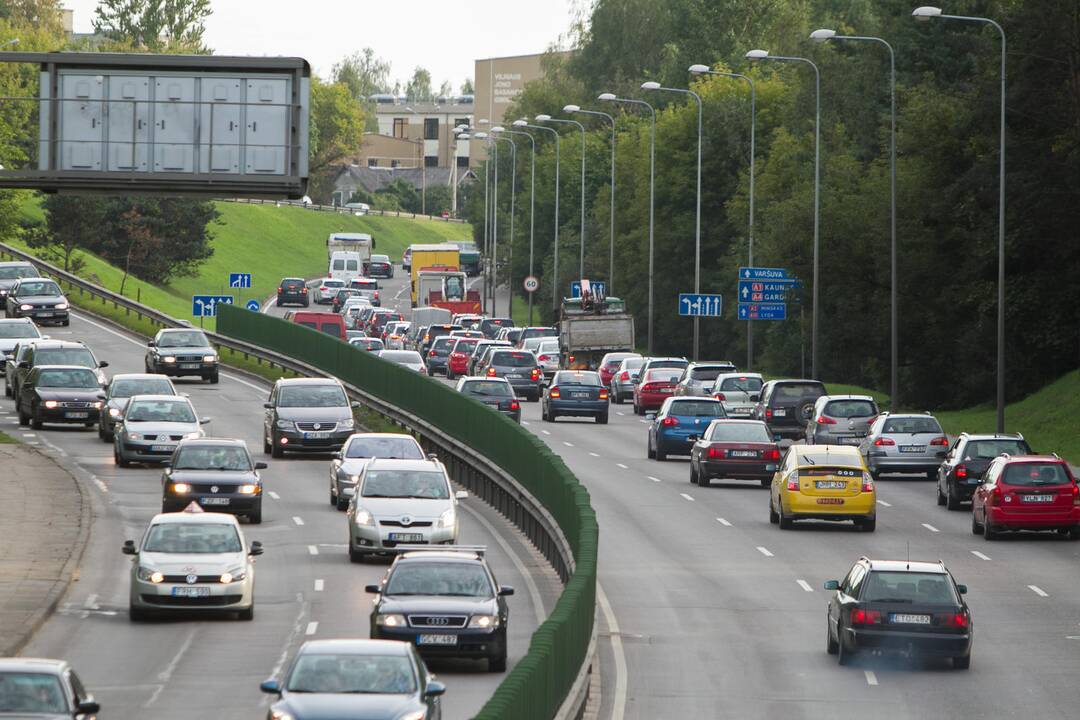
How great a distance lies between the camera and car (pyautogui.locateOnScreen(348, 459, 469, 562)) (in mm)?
32312

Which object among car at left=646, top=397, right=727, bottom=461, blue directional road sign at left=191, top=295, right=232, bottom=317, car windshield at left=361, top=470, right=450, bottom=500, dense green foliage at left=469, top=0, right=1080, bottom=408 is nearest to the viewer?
car windshield at left=361, top=470, right=450, bottom=500

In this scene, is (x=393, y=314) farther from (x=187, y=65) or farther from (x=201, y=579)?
(x=201, y=579)

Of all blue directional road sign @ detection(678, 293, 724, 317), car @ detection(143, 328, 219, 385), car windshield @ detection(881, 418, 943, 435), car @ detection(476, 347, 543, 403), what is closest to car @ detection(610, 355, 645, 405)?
car @ detection(476, 347, 543, 403)

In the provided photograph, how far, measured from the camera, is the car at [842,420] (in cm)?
4834

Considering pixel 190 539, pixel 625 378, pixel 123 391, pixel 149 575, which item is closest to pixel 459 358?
pixel 625 378

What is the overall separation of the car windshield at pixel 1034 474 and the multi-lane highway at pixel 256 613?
7975 mm

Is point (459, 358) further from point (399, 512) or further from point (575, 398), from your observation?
point (399, 512)

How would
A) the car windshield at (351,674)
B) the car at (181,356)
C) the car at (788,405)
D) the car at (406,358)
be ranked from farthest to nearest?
the car at (406,358) < the car at (181,356) < the car at (788,405) < the car windshield at (351,674)


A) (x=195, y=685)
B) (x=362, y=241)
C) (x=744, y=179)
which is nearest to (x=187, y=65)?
(x=195, y=685)

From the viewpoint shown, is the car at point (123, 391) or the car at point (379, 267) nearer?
the car at point (123, 391)

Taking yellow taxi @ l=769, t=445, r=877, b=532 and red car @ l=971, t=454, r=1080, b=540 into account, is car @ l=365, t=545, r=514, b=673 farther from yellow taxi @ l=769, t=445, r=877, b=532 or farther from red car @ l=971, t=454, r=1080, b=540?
red car @ l=971, t=454, r=1080, b=540

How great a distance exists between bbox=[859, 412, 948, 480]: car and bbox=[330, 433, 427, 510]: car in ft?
37.3

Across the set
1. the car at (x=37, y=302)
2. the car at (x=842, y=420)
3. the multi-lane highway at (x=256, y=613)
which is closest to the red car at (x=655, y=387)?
the car at (x=842, y=420)

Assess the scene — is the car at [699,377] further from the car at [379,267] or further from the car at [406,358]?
the car at [379,267]
